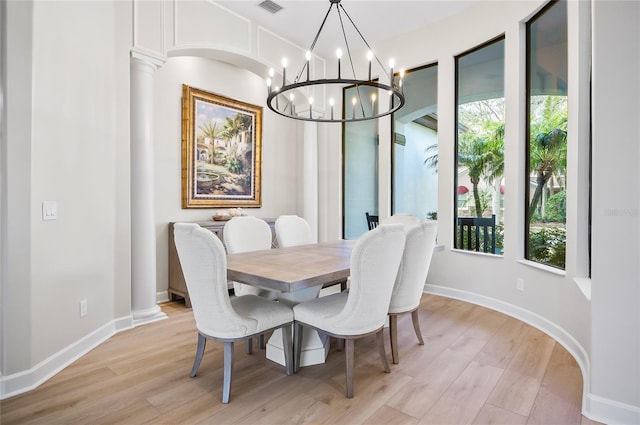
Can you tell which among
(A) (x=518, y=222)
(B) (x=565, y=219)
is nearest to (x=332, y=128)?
(A) (x=518, y=222)

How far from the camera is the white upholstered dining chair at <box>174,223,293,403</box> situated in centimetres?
185

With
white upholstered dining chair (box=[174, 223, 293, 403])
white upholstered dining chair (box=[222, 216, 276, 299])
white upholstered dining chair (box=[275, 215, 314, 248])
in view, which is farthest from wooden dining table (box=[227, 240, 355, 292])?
white upholstered dining chair (box=[275, 215, 314, 248])

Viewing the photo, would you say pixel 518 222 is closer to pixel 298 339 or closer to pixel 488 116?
pixel 488 116

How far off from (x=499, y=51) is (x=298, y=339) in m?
3.62

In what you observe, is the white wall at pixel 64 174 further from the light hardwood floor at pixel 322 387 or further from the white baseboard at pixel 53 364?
the light hardwood floor at pixel 322 387

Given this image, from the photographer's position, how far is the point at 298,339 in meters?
2.29

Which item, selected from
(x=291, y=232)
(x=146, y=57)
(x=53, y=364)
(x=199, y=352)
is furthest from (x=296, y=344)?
(x=146, y=57)

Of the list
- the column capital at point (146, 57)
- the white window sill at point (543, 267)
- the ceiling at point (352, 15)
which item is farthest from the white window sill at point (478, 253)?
the column capital at point (146, 57)

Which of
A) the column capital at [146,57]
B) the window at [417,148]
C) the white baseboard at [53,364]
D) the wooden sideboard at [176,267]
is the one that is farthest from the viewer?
the window at [417,148]

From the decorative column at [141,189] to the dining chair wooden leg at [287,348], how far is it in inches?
67.2

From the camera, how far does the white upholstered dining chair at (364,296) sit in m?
1.89

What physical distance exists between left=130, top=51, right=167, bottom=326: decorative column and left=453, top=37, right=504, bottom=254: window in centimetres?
332

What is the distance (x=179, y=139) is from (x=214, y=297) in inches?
110

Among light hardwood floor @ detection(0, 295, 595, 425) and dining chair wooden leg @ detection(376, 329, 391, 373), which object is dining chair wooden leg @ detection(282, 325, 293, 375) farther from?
dining chair wooden leg @ detection(376, 329, 391, 373)
